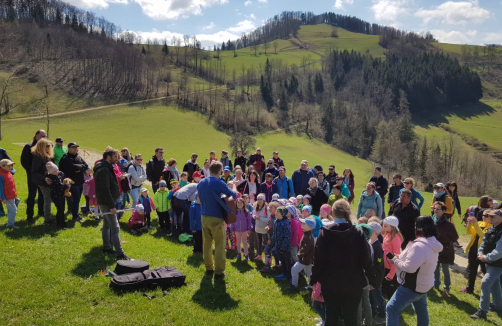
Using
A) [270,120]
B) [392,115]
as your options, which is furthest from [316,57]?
[270,120]

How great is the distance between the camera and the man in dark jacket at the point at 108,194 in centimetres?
677

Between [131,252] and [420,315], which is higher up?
[420,315]

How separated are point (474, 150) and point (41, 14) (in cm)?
15704

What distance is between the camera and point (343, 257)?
13.2ft

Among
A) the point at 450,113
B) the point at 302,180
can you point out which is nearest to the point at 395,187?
the point at 302,180

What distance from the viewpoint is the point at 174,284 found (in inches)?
233

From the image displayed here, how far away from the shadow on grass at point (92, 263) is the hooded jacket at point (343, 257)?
15.3ft

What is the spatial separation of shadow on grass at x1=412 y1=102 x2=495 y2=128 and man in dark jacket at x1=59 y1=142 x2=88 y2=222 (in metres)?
108

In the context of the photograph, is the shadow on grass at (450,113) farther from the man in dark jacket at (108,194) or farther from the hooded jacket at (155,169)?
the man in dark jacket at (108,194)

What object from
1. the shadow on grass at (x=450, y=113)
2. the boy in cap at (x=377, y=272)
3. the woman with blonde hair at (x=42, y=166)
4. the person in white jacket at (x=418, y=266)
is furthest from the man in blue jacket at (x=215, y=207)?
the shadow on grass at (x=450, y=113)

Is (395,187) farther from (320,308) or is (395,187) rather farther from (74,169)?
(74,169)

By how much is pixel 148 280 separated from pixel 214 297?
124 cm

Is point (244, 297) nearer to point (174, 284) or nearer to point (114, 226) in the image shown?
point (174, 284)

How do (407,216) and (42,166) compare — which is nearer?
(407,216)
